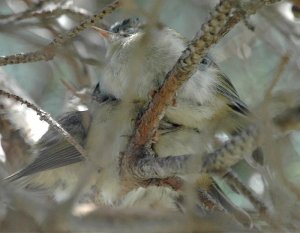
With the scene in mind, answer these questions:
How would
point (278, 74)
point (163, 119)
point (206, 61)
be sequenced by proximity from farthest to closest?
point (206, 61)
point (163, 119)
point (278, 74)

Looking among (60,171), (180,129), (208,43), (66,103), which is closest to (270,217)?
(208,43)

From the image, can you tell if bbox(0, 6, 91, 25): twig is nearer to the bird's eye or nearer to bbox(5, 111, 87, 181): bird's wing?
bbox(5, 111, 87, 181): bird's wing

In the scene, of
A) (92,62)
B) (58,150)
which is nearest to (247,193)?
(58,150)

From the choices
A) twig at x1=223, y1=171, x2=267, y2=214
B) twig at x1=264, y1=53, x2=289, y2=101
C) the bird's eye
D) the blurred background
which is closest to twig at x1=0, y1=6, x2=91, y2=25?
the blurred background

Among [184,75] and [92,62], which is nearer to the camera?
[184,75]

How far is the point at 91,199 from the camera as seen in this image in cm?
351

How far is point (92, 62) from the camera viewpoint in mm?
4027

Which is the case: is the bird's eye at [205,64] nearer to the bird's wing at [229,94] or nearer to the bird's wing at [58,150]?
the bird's wing at [229,94]

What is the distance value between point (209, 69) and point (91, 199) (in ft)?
2.98

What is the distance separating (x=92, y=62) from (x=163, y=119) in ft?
2.78

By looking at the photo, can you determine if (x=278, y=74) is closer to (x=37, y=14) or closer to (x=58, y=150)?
(x=37, y=14)

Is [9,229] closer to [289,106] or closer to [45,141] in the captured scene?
[289,106]

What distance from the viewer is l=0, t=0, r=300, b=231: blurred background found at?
339cm

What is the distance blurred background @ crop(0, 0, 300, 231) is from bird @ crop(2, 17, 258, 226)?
176 mm
